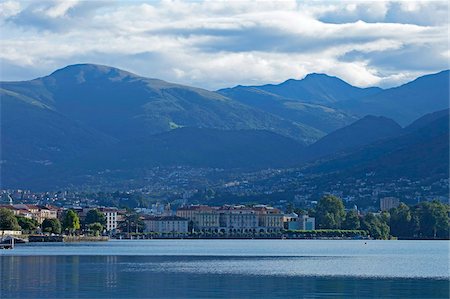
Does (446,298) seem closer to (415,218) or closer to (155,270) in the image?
(155,270)

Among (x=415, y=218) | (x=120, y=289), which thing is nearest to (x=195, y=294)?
(x=120, y=289)

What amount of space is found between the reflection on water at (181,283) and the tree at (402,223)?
112431 millimetres

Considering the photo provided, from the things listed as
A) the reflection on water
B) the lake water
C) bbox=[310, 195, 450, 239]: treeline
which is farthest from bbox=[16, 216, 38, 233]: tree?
the reflection on water

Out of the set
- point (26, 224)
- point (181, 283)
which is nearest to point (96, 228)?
point (26, 224)

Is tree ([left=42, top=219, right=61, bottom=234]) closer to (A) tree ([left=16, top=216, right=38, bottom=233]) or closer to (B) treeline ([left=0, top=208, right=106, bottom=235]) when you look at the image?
(B) treeline ([left=0, top=208, right=106, bottom=235])

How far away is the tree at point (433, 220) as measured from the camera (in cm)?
18588

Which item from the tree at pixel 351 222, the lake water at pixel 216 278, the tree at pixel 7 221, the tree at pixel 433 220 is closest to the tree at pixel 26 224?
the tree at pixel 7 221

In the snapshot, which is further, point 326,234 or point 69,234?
point 326,234

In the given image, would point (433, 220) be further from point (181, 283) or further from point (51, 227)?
point (181, 283)

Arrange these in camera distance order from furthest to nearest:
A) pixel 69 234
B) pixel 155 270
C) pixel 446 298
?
pixel 69 234 → pixel 155 270 → pixel 446 298

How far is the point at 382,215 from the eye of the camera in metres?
195

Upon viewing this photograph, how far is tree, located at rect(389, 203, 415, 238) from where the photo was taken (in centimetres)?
18744

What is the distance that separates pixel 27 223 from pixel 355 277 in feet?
305

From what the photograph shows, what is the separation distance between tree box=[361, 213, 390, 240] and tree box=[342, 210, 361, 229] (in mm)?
1266
